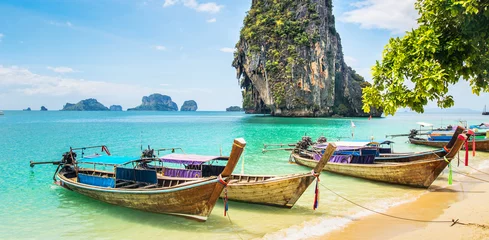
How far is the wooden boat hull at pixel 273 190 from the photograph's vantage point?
8.97 m

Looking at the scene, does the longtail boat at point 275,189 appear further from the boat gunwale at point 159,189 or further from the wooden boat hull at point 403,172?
the wooden boat hull at point 403,172

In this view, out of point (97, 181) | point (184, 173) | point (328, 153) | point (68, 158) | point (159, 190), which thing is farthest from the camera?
point (68, 158)

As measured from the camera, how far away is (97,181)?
440 inches

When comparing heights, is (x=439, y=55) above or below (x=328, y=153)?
above

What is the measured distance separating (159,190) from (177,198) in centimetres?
58

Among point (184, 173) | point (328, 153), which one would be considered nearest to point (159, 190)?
point (184, 173)

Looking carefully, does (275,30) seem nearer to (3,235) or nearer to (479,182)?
(479,182)

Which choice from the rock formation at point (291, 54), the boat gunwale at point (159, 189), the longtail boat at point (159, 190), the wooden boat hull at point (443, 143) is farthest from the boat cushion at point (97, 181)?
the rock formation at point (291, 54)

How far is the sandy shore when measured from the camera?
749cm

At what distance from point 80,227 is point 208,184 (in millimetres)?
4266

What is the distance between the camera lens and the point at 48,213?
34.1 ft

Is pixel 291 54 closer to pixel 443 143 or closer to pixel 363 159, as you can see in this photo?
pixel 443 143

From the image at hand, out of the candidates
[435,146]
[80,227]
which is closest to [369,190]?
[80,227]

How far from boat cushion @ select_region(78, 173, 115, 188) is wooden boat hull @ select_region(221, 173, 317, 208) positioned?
4099 mm
